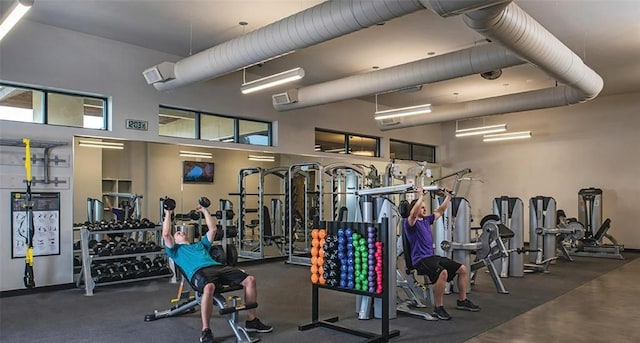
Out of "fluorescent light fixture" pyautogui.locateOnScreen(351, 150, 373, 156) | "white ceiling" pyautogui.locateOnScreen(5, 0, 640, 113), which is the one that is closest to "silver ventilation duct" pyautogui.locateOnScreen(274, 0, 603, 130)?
"white ceiling" pyautogui.locateOnScreen(5, 0, 640, 113)

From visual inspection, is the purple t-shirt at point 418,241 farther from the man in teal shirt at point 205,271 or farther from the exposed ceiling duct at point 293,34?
the exposed ceiling duct at point 293,34

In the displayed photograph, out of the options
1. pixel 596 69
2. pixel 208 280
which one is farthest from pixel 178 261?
pixel 596 69

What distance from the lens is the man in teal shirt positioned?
412 cm

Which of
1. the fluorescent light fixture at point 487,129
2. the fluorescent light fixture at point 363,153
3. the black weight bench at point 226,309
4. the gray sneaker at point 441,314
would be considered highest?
the fluorescent light fixture at point 487,129

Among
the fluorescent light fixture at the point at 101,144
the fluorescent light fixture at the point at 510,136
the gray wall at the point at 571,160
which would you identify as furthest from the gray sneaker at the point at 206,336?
the gray wall at the point at 571,160

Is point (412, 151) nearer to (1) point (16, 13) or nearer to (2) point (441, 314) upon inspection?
(2) point (441, 314)

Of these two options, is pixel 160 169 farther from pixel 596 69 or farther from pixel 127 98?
pixel 596 69

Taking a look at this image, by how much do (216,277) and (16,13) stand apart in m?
2.58

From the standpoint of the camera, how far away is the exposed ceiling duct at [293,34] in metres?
4.08

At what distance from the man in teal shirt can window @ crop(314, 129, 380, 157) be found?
557 cm

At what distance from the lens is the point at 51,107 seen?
20.5 ft

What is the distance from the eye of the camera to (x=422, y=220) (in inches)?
193

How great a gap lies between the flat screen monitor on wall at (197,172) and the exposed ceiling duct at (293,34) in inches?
62.0

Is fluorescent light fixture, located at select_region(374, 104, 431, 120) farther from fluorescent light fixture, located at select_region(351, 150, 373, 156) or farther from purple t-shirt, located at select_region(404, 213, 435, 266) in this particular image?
purple t-shirt, located at select_region(404, 213, 435, 266)
